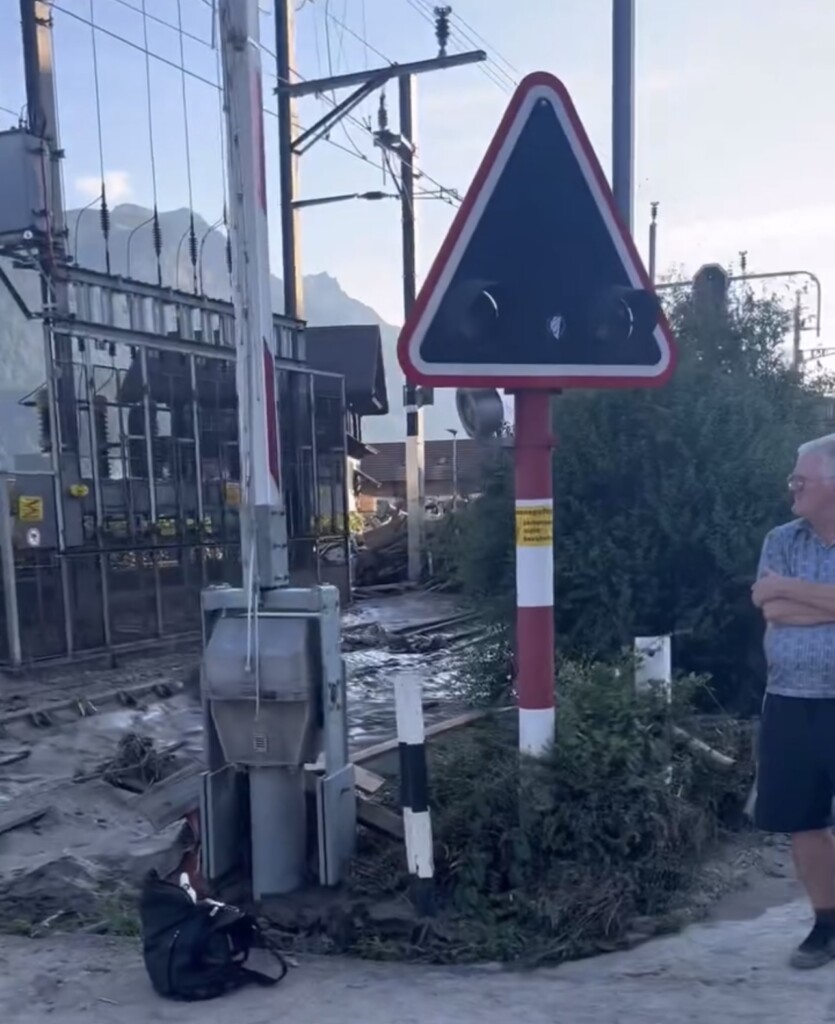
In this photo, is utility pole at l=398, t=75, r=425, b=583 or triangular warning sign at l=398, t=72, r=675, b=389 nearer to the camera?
triangular warning sign at l=398, t=72, r=675, b=389

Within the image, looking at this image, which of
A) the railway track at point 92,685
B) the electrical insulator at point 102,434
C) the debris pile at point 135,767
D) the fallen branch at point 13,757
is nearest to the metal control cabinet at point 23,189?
the electrical insulator at point 102,434

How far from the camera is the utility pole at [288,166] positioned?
61.5ft

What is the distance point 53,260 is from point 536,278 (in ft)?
28.8

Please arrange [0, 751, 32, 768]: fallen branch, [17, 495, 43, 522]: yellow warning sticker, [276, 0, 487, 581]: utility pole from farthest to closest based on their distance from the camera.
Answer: [276, 0, 487, 581]: utility pole
[17, 495, 43, 522]: yellow warning sticker
[0, 751, 32, 768]: fallen branch

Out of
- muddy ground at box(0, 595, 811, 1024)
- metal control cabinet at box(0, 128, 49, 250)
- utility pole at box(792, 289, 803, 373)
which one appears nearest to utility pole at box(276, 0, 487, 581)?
metal control cabinet at box(0, 128, 49, 250)

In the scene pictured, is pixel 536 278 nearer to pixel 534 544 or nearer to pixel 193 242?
pixel 534 544

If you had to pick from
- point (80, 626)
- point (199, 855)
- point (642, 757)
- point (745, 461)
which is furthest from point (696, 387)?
point (80, 626)

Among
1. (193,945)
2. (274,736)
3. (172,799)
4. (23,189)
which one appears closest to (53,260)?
(23,189)

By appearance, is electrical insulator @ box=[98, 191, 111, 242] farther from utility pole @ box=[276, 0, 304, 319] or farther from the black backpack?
the black backpack

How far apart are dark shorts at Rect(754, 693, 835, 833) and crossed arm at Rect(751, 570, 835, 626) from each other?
10.6 inches

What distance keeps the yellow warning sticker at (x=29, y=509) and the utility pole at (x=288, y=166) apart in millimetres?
7521

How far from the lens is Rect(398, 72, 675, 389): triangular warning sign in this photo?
13.0 feet

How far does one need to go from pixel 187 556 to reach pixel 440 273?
9.94 m

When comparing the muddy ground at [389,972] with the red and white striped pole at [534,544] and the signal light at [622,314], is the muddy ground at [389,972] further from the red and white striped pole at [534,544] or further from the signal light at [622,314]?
the signal light at [622,314]
